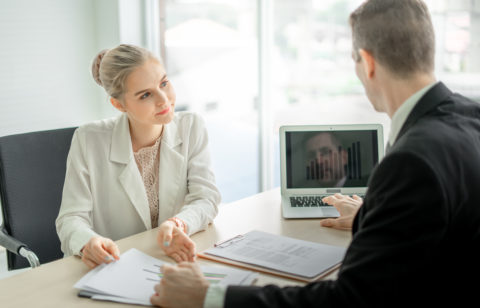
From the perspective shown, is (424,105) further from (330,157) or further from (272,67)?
(272,67)

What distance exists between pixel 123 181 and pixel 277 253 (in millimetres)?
717

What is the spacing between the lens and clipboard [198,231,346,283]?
55.7 inches

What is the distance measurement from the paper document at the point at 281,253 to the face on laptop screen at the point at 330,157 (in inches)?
17.8

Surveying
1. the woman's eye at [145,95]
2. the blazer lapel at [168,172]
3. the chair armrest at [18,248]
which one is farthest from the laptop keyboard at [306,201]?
the chair armrest at [18,248]

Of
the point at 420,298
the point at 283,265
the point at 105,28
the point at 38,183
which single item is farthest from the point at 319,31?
the point at 420,298

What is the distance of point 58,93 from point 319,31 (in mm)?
1854

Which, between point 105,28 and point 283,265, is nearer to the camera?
point 283,265

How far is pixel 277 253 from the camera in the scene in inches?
60.8

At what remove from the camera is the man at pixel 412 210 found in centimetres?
100

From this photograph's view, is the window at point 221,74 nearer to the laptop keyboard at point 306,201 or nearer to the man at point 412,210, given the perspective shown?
the laptop keyboard at point 306,201

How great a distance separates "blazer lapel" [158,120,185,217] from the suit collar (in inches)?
41.5

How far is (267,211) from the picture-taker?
6.57 feet

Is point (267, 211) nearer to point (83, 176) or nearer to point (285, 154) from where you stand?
point (285, 154)

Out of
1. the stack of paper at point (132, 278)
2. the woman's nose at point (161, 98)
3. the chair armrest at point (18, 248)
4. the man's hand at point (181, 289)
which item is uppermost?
the woman's nose at point (161, 98)
